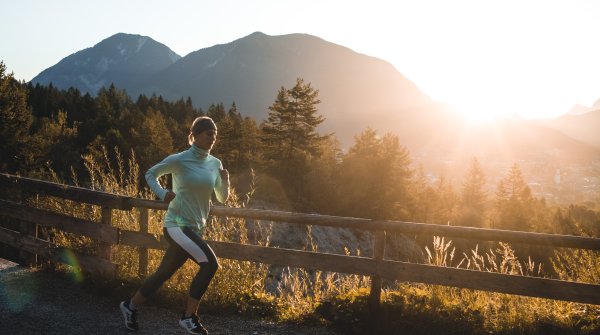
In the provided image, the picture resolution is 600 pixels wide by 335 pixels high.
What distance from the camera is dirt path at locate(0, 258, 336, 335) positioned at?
462 cm

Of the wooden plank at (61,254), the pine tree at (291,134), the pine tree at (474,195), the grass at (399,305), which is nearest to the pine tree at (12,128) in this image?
the pine tree at (291,134)

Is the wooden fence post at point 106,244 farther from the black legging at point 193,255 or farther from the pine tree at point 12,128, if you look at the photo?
the pine tree at point 12,128

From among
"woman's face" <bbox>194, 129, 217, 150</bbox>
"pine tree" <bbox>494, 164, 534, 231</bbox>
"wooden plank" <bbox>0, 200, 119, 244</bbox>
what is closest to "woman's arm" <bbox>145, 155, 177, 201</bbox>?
"woman's face" <bbox>194, 129, 217, 150</bbox>

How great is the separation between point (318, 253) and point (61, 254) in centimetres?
399

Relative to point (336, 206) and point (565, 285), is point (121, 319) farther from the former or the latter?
point (336, 206)

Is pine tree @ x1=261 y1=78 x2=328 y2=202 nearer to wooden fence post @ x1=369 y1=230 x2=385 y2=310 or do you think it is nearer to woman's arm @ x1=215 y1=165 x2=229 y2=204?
wooden fence post @ x1=369 y1=230 x2=385 y2=310

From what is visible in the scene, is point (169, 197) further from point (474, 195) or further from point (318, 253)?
point (474, 195)

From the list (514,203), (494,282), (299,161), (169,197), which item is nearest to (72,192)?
(169,197)

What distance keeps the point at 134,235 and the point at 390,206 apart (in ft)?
136

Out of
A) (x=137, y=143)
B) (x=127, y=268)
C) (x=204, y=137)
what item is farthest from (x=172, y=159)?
(x=137, y=143)

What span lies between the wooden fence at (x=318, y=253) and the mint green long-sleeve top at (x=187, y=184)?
1212 millimetres

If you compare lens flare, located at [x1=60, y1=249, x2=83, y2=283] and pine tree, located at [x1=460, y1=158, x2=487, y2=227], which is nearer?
lens flare, located at [x1=60, y1=249, x2=83, y2=283]

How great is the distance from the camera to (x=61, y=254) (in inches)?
251

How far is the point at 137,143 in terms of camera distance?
5125 cm
